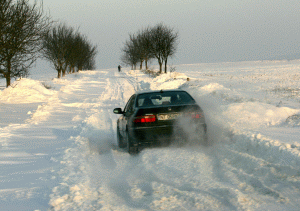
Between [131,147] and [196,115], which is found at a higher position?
[196,115]

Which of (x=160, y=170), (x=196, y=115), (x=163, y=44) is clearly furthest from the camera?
(x=163, y=44)

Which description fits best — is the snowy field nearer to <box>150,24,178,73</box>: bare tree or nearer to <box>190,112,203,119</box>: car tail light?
<box>190,112,203,119</box>: car tail light

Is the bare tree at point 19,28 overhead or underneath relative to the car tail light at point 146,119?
overhead

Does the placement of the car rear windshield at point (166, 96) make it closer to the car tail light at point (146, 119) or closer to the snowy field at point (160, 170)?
the car tail light at point (146, 119)

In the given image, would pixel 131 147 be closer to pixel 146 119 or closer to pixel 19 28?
pixel 146 119

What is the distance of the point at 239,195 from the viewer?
4008 mm

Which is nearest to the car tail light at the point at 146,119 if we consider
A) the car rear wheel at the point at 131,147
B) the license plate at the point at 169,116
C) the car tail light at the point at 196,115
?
the license plate at the point at 169,116

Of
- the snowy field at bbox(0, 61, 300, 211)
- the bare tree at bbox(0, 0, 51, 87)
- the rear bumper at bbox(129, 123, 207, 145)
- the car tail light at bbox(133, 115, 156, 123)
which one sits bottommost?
the snowy field at bbox(0, 61, 300, 211)

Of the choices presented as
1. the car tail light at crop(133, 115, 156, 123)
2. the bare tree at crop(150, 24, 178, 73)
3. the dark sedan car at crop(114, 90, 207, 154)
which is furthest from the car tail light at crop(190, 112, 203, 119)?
the bare tree at crop(150, 24, 178, 73)

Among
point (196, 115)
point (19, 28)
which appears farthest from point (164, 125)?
point (19, 28)

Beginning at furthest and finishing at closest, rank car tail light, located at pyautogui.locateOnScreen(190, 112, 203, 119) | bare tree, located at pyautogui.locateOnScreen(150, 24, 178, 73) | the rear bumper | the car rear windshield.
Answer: bare tree, located at pyautogui.locateOnScreen(150, 24, 178, 73)
the car rear windshield
car tail light, located at pyautogui.locateOnScreen(190, 112, 203, 119)
the rear bumper

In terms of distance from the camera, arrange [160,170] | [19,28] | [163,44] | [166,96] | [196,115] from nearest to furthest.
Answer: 1. [160,170]
2. [196,115]
3. [166,96]
4. [19,28]
5. [163,44]

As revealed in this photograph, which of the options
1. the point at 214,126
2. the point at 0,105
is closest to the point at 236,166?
the point at 214,126

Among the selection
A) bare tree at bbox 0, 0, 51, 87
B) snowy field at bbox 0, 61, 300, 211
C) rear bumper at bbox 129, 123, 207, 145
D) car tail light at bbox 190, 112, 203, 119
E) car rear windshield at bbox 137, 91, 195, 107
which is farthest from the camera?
bare tree at bbox 0, 0, 51, 87
